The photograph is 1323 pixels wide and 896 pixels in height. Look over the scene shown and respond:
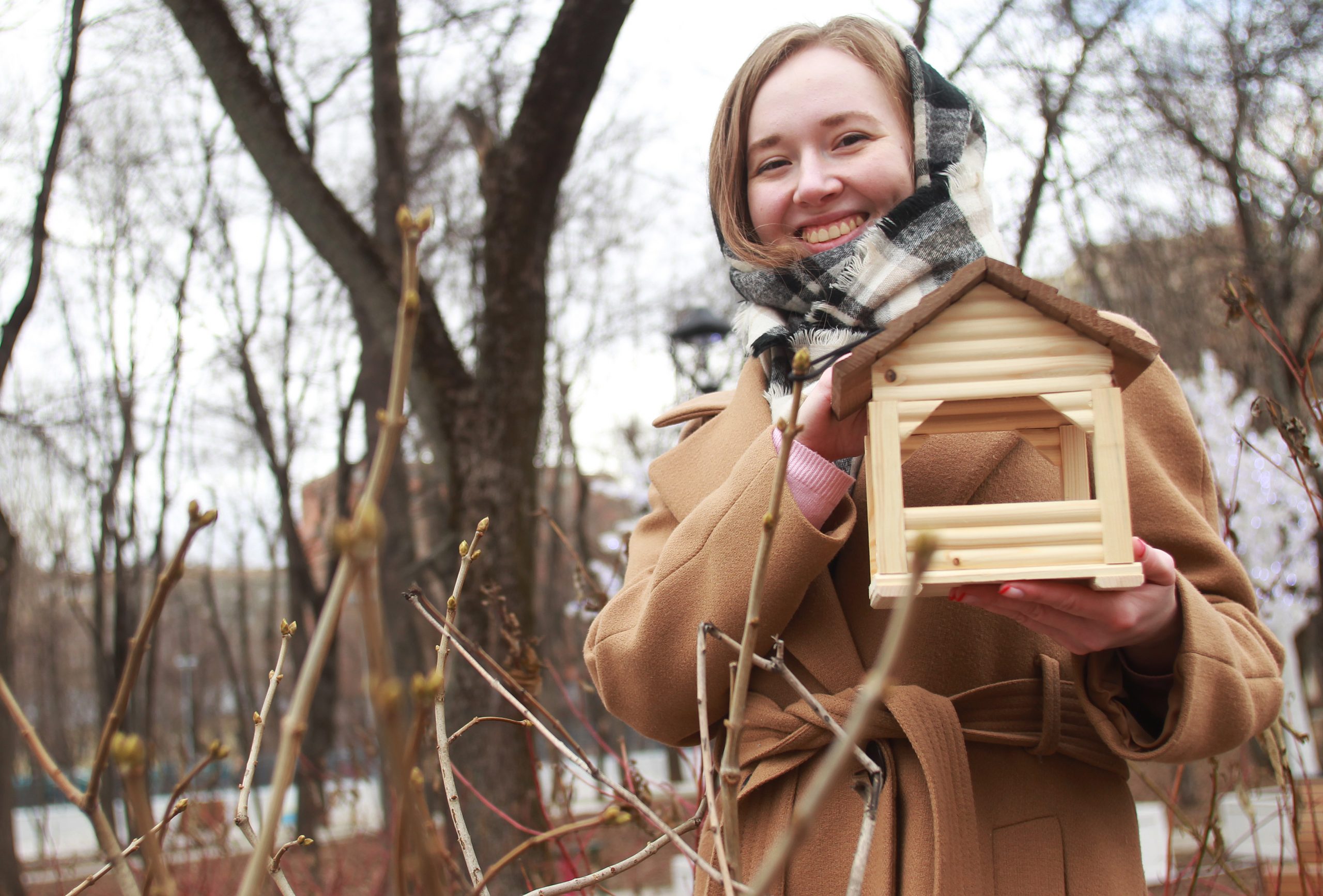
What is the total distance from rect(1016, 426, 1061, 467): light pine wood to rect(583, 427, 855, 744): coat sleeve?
1.01 ft

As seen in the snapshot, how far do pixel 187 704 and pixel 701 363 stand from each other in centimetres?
3146

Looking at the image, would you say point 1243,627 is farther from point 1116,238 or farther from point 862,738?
point 1116,238

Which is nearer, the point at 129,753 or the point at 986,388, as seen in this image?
the point at 129,753

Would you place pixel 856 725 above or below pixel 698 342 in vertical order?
below

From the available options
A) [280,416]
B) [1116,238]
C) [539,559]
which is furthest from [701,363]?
[539,559]

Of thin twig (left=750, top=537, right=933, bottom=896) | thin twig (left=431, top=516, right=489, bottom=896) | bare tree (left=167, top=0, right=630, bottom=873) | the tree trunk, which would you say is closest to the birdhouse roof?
thin twig (left=431, top=516, right=489, bottom=896)

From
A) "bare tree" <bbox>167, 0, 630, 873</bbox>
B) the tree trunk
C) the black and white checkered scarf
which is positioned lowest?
the tree trunk

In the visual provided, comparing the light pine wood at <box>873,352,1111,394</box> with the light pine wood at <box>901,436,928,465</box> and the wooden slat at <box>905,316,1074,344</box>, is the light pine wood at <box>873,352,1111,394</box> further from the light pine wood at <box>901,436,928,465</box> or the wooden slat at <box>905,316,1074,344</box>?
the light pine wood at <box>901,436,928,465</box>

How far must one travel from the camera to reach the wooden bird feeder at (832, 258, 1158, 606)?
3.79ft

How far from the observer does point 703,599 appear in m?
1.46

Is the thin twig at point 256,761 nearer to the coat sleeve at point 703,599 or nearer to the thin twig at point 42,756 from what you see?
the thin twig at point 42,756

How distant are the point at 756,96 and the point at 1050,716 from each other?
109cm

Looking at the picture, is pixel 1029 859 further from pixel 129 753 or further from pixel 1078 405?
pixel 129 753

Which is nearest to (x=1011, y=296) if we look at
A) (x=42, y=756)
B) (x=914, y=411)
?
(x=914, y=411)
